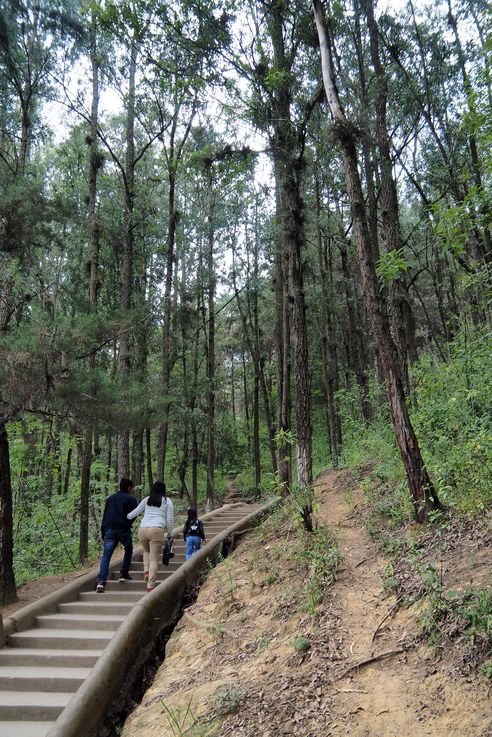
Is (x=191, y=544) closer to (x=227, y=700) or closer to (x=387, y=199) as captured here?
(x=227, y=700)

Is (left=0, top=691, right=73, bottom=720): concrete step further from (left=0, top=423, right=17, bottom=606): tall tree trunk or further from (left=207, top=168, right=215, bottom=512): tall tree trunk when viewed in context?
(left=207, top=168, right=215, bottom=512): tall tree trunk

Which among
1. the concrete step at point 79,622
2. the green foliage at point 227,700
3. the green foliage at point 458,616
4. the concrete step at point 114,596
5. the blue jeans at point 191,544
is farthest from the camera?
the blue jeans at point 191,544

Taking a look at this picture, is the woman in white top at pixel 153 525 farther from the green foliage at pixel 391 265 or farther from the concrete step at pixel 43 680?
the green foliage at pixel 391 265

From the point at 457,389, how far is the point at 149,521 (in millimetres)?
5570

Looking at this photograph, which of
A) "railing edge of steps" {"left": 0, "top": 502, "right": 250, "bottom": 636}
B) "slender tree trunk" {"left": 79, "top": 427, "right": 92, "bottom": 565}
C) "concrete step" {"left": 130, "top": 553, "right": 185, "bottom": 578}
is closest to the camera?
"railing edge of steps" {"left": 0, "top": 502, "right": 250, "bottom": 636}

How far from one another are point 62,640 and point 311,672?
385 centimetres

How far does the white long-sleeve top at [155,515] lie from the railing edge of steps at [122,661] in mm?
896

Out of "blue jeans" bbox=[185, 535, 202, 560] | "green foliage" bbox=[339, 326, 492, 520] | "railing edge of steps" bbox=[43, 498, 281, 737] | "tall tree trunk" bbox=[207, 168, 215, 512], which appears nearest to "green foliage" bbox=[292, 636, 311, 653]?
"green foliage" bbox=[339, 326, 492, 520]

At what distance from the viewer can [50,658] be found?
19.1ft

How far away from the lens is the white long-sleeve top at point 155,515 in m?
7.97

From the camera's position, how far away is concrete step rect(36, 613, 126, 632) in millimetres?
6738

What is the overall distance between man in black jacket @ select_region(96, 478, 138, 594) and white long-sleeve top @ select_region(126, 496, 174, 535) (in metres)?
0.21

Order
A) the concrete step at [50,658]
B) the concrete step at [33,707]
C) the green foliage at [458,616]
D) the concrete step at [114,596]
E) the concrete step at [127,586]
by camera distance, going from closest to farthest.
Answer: the green foliage at [458,616], the concrete step at [33,707], the concrete step at [50,658], the concrete step at [114,596], the concrete step at [127,586]

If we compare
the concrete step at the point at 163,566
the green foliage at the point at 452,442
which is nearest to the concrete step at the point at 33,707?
the concrete step at the point at 163,566
